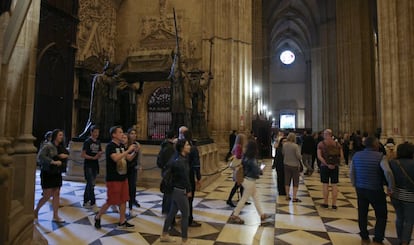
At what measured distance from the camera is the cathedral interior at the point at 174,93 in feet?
11.0

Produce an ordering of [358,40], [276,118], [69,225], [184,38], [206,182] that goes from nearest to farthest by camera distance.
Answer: [69,225] < [206,182] < [184,38] < [358,40] < [276,118]

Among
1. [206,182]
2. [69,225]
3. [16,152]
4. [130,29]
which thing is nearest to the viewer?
[16,152]

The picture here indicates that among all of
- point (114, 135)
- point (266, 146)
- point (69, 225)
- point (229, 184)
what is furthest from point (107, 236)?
point (266, 146)

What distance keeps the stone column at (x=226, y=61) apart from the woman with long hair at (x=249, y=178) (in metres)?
10.5

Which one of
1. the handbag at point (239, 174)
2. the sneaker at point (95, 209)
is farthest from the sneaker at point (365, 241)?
the sneaker at point (95, 209)

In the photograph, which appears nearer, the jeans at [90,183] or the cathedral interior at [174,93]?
the cathedral interior at [174,93]

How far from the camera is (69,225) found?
4.60m

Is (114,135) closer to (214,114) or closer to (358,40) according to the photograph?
(214,114)

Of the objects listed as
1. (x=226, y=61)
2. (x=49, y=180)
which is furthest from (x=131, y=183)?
(x=226, y=61)

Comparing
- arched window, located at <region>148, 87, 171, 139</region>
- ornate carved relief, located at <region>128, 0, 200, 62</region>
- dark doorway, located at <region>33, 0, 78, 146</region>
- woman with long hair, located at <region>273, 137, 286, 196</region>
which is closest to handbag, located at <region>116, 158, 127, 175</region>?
woman with long hair, located at <region>273, 137, 286, 196</region>

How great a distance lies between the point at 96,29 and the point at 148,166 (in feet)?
38.9

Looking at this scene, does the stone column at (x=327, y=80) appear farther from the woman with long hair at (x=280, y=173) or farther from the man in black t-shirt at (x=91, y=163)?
the man in black t-shirt at (x=91, y=163)

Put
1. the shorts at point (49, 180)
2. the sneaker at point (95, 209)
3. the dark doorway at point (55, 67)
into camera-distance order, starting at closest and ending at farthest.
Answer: the shorts at point (49, 180) → the sneaker at point (95, 209) → the dark doorway at point (55, 67)

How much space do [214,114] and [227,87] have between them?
5.56ft
